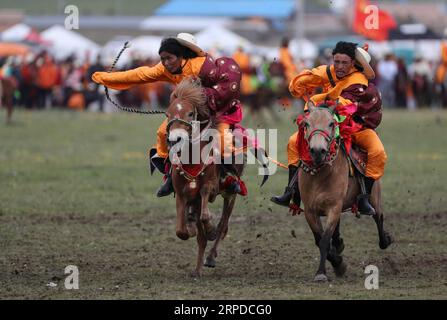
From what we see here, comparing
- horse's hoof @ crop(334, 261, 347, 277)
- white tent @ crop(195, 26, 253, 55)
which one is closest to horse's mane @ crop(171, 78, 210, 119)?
horse's hoof @ crop(334, 261, 347, 277)

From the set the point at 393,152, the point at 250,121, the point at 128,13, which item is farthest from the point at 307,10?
the point at 393,152

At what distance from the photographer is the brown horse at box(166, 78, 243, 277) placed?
963cm

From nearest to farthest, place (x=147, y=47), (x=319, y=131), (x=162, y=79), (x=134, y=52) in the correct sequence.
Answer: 1. (x=319, y=131)
2. (x=162, y=79)
3. (x=134, y=52)
4. (x=147, y=47)

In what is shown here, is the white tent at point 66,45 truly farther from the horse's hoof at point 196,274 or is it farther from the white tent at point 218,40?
the horse's hoof at point 196,274

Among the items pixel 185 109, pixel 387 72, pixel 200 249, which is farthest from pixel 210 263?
pixel 387 72

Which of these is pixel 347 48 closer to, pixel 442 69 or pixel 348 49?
pixel 348 49

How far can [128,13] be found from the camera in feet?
254

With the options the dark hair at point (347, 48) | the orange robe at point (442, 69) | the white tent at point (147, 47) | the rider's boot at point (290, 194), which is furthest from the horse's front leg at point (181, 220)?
the white tent at point (147, 47)

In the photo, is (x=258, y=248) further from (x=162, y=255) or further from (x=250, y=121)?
(x=250, y=121)

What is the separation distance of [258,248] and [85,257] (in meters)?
1.95

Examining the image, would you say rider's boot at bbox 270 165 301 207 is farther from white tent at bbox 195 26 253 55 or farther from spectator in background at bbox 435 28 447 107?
white tent at bbox 195 26 253 55

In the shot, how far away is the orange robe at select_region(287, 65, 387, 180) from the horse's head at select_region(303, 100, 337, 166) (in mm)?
806

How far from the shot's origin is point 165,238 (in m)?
12.7

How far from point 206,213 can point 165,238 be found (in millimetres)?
2679
